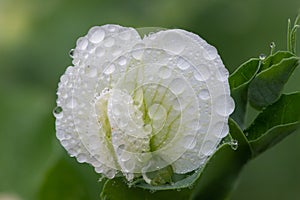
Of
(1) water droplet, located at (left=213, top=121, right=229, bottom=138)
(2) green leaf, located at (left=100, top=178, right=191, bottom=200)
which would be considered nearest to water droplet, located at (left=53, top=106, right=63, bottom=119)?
(2) green leaf, located at (left=100, top=178, right=191, bottom=200)

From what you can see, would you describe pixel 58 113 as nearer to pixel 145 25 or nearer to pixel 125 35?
pixel 125 35

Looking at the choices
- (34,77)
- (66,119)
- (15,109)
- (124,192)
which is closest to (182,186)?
(124,192)

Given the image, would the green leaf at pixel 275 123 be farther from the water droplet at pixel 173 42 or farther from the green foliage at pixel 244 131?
the water droplet at pixel 173 42

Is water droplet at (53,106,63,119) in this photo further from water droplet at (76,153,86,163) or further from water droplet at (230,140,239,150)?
water droplet at (230,140,239,150)

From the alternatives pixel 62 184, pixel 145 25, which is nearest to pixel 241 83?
pixel 62 184

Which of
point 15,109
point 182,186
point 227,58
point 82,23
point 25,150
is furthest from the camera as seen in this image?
point 82,23

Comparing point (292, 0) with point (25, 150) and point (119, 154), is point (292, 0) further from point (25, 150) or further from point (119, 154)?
point (119, 154)
